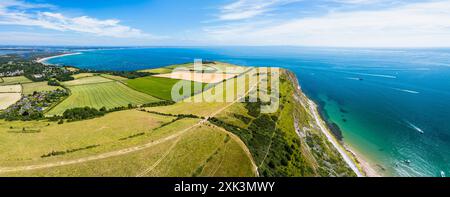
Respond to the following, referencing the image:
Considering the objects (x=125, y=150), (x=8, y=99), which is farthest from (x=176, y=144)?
(x=8, y=99)

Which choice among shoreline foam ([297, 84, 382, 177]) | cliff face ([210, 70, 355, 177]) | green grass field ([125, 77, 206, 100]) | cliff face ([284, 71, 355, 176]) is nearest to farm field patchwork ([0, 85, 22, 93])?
green grass field ([125, 77, 206, 100])

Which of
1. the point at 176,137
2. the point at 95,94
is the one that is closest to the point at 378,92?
the point at 176,137

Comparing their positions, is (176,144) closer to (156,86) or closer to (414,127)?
(156,86)

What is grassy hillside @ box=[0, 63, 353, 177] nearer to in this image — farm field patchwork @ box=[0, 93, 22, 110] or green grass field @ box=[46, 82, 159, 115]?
green grass field @ box=[46, 82, 159, 115]

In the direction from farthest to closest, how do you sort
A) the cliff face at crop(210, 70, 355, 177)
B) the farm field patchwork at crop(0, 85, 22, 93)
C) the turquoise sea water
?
the farm field patchwork at crop(0, 85, 22, 93), the turquoise sea water, the cliff face at crop(210, 70, 355, 177)

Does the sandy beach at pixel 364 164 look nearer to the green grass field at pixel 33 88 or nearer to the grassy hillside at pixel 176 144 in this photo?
the grassy hillside at pixel 176 144
